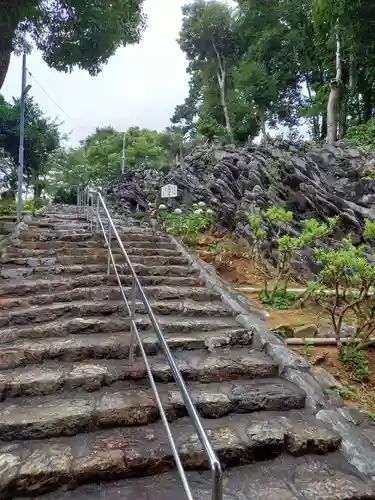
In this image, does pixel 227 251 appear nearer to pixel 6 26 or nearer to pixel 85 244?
pixel 85 244

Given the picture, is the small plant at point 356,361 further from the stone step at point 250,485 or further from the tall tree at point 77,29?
the tall tree at point 77,29

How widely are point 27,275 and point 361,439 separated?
3.80 meters

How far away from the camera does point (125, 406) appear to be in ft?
7.45

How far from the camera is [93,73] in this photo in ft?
38.4

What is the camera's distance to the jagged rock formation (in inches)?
297

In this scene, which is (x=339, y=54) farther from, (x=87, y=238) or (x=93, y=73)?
(x=87, y=238)

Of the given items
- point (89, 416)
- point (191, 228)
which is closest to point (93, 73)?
point (191, 228)

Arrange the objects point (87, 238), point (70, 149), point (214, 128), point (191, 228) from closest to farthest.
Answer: point (87, 238) → point (191, 228) → point (214, 128) → point (70, 149)

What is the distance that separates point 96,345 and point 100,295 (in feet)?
3.16

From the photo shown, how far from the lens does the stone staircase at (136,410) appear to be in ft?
6.15

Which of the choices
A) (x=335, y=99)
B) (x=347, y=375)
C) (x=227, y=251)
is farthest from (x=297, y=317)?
(x=335, y=99)

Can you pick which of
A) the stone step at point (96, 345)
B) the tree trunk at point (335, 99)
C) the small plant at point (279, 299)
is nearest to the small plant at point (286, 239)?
the small plant at point (279, 299)

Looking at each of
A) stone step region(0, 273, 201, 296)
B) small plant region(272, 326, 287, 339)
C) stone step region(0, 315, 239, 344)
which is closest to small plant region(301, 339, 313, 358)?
small plant region(272, 326, 287, 339)

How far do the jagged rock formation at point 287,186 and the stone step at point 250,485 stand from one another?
5075 millimetres
